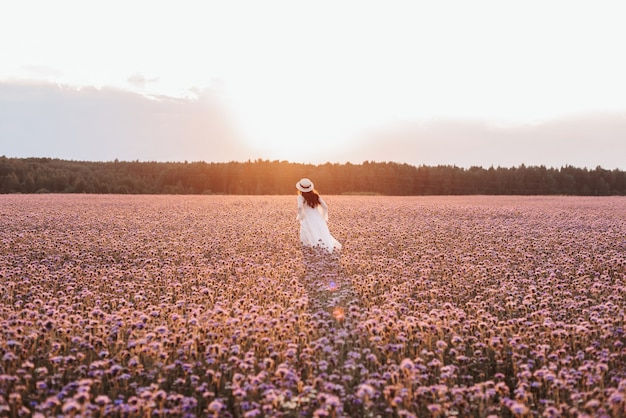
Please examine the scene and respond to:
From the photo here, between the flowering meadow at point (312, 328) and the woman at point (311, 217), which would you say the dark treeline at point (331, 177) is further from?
the flowering meadow at point (312, 328)

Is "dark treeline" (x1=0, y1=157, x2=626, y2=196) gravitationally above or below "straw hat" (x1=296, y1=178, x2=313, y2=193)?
above

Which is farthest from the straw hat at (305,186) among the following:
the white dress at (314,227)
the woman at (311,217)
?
the white dress at (314,227)

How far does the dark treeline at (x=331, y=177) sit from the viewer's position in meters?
74.4

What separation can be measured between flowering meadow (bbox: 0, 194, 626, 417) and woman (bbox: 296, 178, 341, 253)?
0.90 meters

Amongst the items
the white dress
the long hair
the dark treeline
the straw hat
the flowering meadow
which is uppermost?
the dark treeline

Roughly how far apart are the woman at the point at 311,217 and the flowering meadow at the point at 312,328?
0.90 metres

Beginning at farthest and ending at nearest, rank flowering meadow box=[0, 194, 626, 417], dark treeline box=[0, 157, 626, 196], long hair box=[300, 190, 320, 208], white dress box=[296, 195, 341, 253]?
dark treeline box=[0, 157, 626, 196]
long hair box=[300, 190, 320, 208]
white dress box=[296, 195, 341, 253]
flowering meadow box=[0, 194, 626, 417]

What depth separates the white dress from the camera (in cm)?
1554

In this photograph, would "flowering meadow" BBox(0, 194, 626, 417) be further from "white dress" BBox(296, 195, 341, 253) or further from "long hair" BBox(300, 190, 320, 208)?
"long hair" BBox(300, 190, 320, 208)

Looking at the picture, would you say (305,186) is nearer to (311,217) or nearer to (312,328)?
(311,217)

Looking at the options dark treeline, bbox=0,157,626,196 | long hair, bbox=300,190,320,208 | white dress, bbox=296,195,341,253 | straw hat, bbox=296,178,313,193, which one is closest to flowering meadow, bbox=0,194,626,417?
white dress, bbox=296,195,341,253

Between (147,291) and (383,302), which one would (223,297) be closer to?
(147,291)

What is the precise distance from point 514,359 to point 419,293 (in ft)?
9.88

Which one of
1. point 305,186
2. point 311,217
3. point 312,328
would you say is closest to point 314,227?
point 311,217
